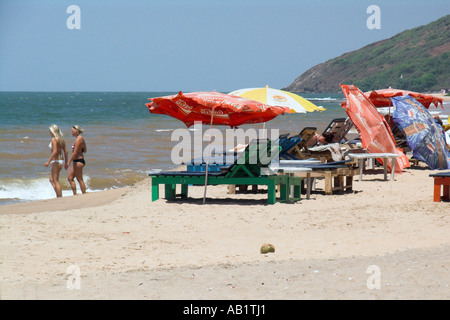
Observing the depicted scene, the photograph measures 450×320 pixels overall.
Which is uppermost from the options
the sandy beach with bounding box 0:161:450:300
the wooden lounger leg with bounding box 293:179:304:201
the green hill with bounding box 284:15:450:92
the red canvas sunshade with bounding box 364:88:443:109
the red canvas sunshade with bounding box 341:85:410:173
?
the green hill with bounding box 284:15:450:92

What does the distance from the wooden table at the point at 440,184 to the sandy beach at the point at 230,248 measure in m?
0.17

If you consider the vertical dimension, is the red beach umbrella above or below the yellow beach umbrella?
below

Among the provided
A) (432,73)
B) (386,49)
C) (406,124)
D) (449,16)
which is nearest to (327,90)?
(386,49)

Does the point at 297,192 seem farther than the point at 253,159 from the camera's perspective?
Yes

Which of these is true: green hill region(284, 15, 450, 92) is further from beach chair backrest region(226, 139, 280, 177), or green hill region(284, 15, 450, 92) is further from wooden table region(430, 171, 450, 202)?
beach chair backrest region(226, 139, 280, 177)

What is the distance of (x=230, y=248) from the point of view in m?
6.66

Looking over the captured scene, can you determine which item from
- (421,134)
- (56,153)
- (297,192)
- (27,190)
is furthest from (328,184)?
(27,190)

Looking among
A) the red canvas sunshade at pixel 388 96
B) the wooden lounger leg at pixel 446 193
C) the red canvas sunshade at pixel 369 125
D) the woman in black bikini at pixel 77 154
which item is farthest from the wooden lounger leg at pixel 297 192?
the red canvas sunshade at pixel 388 96

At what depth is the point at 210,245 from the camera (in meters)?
6.84

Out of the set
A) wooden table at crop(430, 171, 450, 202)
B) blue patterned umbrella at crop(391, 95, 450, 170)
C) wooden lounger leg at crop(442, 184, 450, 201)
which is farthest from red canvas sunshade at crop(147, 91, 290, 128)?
blue patterned umbrella at crop(391, 95, 450, 170)

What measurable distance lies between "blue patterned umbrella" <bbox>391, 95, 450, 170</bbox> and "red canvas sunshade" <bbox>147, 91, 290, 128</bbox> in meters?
3.85

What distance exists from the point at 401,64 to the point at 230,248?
526ft

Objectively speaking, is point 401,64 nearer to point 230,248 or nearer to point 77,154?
point 77,154

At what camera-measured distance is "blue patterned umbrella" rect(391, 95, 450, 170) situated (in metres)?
13.3
